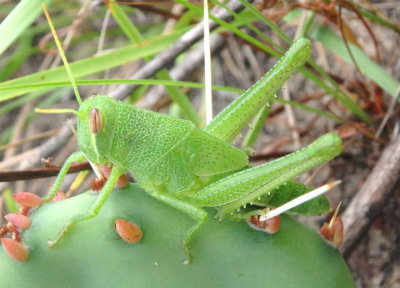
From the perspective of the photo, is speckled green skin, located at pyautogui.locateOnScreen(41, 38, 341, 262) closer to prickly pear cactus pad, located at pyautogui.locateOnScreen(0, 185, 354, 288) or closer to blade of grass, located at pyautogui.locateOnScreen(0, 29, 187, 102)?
prickly pear cactus pad, located at pyautogui.locateOnScreen(0, 185, 354, 288)

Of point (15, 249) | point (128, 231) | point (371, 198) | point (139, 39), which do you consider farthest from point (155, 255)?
point (139, 39)

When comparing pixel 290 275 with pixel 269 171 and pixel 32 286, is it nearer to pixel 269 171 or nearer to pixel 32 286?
pixel 269 171

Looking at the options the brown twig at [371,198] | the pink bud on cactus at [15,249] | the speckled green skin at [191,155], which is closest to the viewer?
the pink bud on cactus at [15,249]

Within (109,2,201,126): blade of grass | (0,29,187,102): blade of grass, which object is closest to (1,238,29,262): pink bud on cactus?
(0,29,187,102): blade of grass

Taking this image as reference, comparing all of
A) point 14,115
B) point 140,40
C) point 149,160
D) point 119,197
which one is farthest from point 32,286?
point 14,115

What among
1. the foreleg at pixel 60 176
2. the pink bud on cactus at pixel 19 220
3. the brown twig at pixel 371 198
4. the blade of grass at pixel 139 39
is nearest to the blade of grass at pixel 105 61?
the blade of grass at pixel 139 39

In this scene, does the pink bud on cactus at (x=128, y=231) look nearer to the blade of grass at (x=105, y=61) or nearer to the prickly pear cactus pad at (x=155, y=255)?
the prickly pear cactus pad at (x=155, y=255)

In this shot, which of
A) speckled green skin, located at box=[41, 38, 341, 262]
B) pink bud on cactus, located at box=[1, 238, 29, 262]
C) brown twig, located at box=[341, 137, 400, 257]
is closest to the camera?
pink bud on cactus, located at box=[1, 238, 29, 262]
